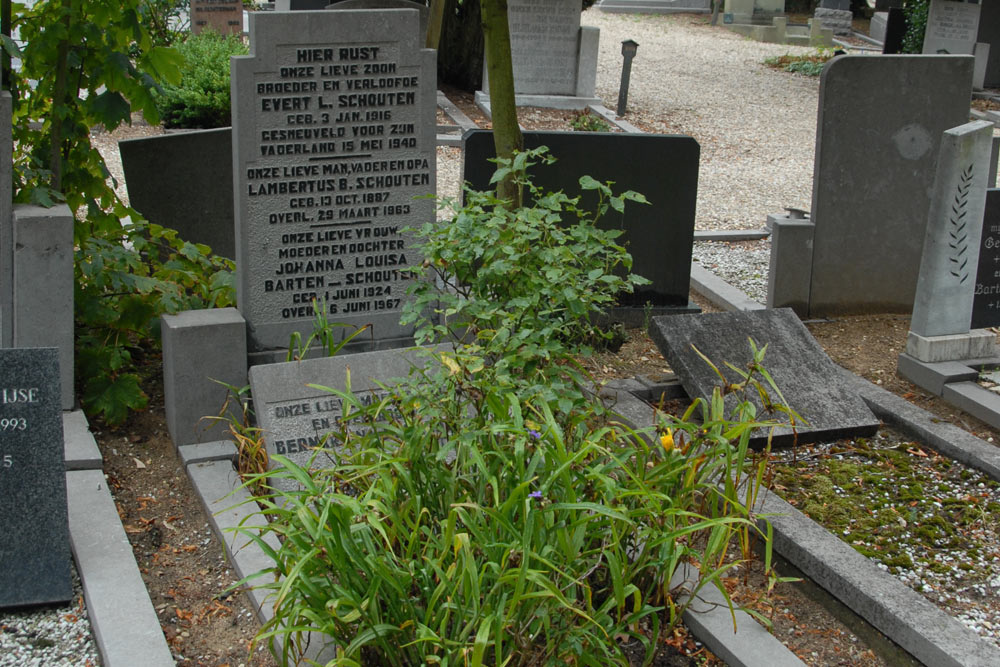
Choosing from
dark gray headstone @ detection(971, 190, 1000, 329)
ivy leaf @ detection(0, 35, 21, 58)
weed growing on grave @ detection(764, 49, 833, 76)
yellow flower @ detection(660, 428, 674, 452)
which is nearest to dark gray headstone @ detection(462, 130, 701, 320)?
dark gray headstone @ detection(971, 190, 1000, 329)

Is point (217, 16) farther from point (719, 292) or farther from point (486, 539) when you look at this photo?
point (486, 539)

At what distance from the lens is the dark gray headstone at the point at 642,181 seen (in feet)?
20.7

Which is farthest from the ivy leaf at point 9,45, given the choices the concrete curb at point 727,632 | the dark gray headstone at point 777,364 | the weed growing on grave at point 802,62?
the weed growing on grave at point 802,62

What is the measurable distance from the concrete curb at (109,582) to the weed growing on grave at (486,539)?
403 millimetres

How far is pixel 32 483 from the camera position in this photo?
11.6 ft

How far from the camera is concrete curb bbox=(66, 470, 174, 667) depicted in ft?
10.7

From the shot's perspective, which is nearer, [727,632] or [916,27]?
[727,632]

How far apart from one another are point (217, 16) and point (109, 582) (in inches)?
604

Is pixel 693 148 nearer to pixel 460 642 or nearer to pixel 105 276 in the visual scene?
pixel 105 276

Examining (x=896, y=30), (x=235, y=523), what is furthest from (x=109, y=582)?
(x=896, y=30)

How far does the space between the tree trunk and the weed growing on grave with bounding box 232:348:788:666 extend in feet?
7.99

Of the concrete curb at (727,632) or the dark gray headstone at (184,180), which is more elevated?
the dark gray headstone at (184,180)

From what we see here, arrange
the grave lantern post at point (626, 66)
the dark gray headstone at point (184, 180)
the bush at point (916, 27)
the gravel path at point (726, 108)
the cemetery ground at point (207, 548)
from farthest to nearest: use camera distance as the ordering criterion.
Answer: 1. the bush at point (916, 27)
2. the grave lantern post at point (626, 66)
3. the gravel path at point (726, 108)
4. the dark gray headstone at point (184, 180)
5. the cemetery ground at point (207, 548)

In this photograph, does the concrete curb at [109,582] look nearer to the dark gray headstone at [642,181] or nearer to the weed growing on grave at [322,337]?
the weed growing on grave at [322,337]
